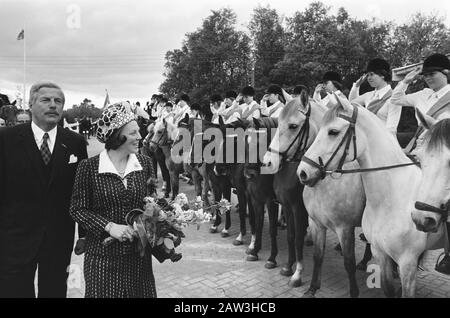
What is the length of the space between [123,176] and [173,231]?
0.62 meters

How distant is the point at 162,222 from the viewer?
2467 mm

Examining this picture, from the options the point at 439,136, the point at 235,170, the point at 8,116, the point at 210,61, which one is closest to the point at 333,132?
the point at 439,136

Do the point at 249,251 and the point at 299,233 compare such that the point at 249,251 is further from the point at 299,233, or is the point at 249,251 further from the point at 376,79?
the point at 376,79

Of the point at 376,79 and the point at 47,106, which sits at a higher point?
the point at 376,79

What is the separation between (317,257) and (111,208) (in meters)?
3.12

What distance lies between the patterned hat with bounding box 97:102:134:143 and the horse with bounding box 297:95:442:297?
1984 millimetres

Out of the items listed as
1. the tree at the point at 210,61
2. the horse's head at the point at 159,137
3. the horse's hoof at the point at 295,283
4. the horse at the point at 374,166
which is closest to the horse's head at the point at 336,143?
the horse at the point at 374,166

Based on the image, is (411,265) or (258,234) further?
(258,234)

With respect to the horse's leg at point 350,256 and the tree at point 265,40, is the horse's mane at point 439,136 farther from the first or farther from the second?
the tree at point 265,40

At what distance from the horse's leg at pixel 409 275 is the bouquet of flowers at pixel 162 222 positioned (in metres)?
2.18

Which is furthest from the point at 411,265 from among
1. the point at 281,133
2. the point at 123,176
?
the point at 123,176

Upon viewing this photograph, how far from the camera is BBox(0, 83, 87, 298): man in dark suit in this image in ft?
9.27
